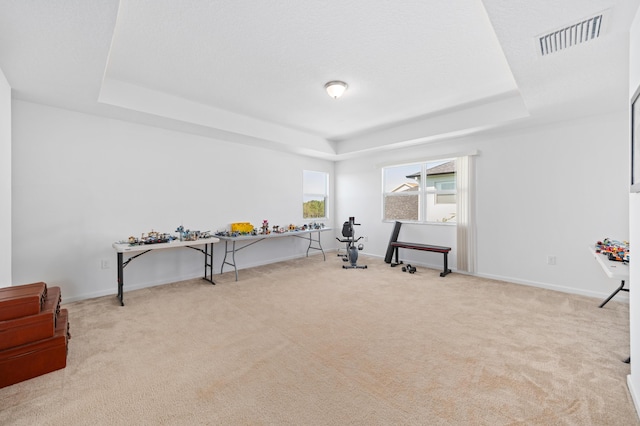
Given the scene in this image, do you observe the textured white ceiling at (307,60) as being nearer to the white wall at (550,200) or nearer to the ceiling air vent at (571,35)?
the ceiling air vent at (571,35)

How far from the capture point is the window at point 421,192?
17.6 ft

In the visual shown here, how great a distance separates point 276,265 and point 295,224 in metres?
1.19

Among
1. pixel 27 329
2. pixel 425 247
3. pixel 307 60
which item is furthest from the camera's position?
pixel 425 247

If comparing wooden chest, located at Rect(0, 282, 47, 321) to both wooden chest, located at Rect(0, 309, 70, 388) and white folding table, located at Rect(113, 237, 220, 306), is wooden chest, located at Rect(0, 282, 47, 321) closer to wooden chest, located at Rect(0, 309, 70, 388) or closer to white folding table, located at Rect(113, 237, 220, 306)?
wooden chest, located at Rect(0, 309, 70, 388)

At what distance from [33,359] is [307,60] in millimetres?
3480

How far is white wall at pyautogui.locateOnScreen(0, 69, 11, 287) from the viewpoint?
8.13ft

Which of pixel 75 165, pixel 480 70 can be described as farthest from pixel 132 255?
pixel 480 70

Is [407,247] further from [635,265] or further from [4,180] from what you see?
[4,180]

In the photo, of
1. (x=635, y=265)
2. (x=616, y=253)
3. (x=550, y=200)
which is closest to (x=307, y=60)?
(x=635, y=265)

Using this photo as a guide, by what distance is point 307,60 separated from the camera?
114 inches

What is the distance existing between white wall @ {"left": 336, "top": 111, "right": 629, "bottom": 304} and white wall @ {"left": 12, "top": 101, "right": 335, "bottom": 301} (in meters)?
4.31

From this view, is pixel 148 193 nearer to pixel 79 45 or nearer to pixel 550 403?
pixel 79 45

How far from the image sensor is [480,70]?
3.12 metres

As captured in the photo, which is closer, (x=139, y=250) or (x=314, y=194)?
(x=139, y=250)
